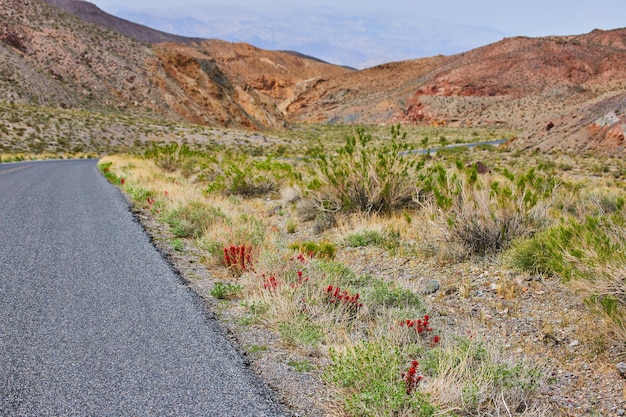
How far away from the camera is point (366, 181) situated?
9.53 meters

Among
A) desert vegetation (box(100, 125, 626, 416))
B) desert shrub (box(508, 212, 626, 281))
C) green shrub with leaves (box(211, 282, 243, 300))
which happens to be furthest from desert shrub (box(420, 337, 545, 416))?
green shrub with leaves (box(211, 282, 243, 300))

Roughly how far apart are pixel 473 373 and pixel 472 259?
10.8 feet

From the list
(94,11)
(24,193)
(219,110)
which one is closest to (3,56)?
(219,110)

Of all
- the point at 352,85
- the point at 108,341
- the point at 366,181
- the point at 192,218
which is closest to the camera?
the point at 108,341

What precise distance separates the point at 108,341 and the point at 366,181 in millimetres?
6305

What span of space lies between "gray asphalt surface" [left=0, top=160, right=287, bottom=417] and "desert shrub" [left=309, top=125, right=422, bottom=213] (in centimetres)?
385

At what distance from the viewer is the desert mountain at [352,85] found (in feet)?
167

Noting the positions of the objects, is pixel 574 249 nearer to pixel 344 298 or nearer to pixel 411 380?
pixel 344 298

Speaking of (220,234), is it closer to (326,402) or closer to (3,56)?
(326,402)

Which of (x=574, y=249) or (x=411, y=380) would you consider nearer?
(x=411, y=380)

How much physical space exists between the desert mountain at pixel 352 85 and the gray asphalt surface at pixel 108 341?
25.5 metres

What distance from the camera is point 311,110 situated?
11156 cm

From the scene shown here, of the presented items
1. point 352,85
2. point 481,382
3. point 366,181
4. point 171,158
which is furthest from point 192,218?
point 352,85

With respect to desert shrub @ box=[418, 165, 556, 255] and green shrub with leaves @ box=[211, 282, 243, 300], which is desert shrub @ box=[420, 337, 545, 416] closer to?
green shrub with leaves @ box=[211, 282, 243, 300]
